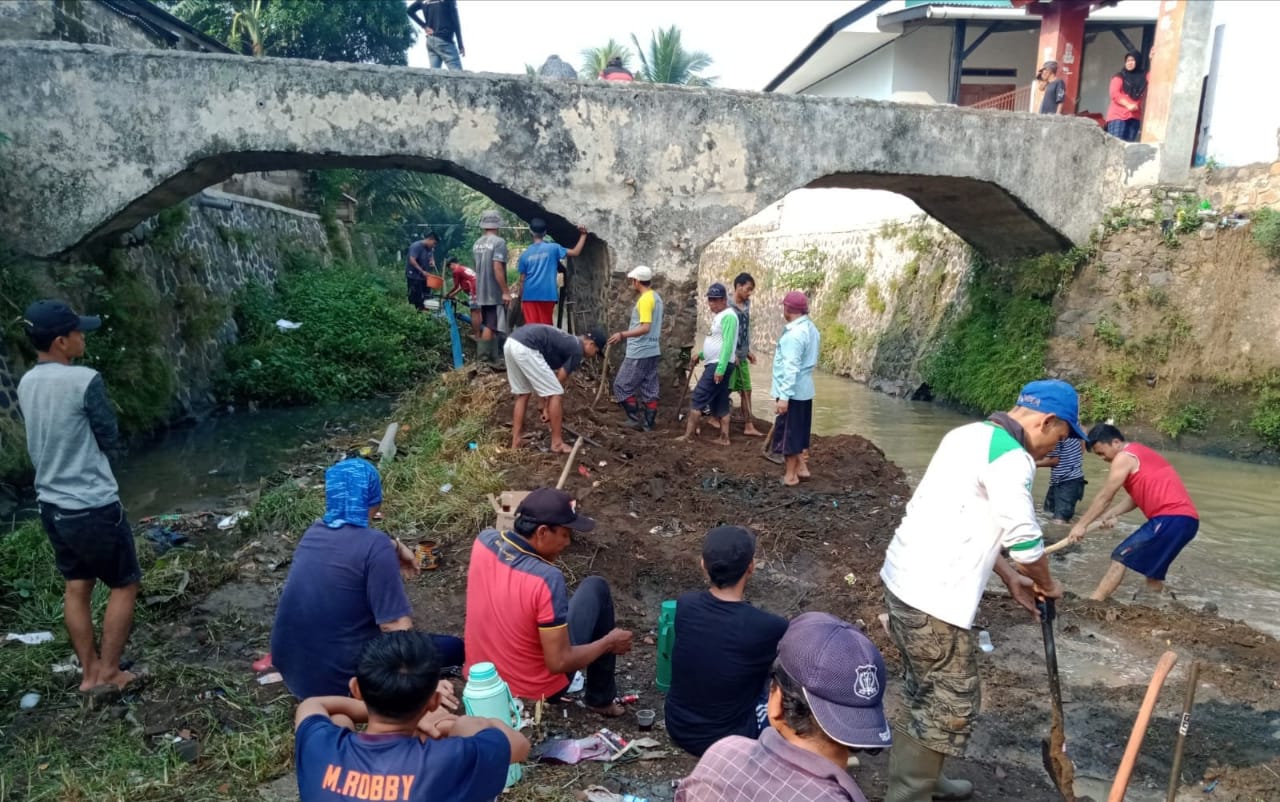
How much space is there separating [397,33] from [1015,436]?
88.4ft

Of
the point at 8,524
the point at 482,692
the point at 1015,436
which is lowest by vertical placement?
the point at 8,524

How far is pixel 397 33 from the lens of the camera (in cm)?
2544

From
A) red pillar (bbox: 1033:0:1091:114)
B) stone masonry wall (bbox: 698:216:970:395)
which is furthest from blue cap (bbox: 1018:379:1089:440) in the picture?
red pillar (bbox: 1033:0:1091:114)

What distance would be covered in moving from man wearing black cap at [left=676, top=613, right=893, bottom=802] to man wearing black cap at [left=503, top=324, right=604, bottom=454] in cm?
504

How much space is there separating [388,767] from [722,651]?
53.2 inches

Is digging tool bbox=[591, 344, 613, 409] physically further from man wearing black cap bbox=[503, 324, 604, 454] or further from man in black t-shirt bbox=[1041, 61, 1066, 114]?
man in black t-shirt bbox=[1041, 61, 1066, 114]

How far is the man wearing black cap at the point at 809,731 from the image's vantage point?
1.82 meters

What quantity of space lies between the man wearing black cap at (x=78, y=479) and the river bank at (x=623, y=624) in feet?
1.23

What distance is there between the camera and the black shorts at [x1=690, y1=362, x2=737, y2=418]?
8391 mm

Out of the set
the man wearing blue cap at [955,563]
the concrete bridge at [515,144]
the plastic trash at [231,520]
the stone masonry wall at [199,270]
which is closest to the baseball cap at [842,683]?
the man wearing blue cap at [955,563]

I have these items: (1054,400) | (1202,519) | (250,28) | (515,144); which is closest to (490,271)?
(515,144)

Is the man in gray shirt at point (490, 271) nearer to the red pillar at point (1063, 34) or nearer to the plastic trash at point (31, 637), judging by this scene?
the plastic trash at point (31, 637)

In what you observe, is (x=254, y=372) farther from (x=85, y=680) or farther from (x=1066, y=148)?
(x=1066, y=148)

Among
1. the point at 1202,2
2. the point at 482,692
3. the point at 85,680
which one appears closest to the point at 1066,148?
the point at 1202,2
